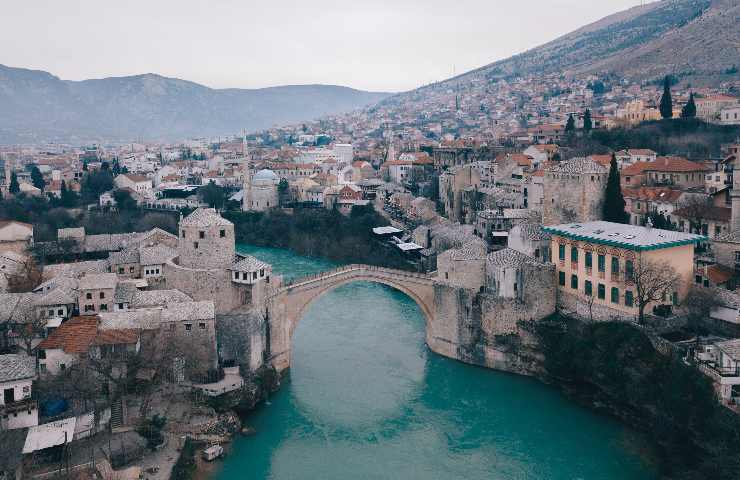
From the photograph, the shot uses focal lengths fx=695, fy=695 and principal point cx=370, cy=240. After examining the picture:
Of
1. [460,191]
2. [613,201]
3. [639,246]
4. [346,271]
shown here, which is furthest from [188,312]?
[460,191]

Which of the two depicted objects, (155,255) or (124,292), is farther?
(155,255)

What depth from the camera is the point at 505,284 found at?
800 inches

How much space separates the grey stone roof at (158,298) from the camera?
18453mm

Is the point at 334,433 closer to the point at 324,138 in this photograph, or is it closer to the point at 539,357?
the point at 539,357

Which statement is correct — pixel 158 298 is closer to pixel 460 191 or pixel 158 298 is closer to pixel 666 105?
pixel 460 191

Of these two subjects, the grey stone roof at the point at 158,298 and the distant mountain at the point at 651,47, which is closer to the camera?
the grey stone roof at the point at 158,298

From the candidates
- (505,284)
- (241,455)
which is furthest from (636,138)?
(241,455)

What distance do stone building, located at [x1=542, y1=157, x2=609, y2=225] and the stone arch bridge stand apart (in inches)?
185

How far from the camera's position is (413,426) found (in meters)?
17.4

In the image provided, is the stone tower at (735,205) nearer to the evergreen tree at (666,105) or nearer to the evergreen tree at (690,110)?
the evergreen tree at (690,110)

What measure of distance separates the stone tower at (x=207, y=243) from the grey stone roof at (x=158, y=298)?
3.89 ft

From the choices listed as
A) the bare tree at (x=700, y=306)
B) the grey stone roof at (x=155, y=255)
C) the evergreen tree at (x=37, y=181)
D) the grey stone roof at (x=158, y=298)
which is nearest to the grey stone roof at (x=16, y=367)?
the grey stone roof at (x=158, y=298)

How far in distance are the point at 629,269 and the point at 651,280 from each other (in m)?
0.70

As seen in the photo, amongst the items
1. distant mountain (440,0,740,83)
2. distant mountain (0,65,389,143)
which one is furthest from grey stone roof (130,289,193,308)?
distant mountain (0,65,389,143)
